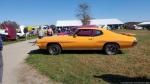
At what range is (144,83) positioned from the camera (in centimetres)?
830

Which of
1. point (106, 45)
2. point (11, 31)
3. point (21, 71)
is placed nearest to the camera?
point (21, 71)

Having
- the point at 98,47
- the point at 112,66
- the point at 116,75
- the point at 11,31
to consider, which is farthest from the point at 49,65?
the point at 11,31

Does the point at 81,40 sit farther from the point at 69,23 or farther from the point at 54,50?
the point at 69,23

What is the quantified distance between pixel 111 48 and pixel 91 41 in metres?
1.09

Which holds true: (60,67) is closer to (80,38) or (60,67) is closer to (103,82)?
(103,82)

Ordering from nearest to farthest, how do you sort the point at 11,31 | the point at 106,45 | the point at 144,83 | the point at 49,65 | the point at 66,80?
the point at 144,83, the point at 66,80, the point at 49,65, the point at 106,45, the point at 11,31

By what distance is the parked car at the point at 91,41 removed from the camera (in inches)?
628

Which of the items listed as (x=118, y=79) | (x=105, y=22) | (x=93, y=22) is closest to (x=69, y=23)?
(x=93, y=22)

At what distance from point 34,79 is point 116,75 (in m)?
2.55

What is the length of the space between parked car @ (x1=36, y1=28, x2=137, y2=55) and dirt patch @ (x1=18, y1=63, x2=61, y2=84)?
455 centimetres

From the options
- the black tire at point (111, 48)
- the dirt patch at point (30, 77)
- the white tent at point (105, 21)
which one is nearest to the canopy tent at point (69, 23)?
the white tent at point (105, 21)

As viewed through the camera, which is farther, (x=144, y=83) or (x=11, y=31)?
(x=11, y=31)

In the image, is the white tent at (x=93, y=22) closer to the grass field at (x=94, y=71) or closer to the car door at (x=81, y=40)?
the car door at (x=81, y=40)

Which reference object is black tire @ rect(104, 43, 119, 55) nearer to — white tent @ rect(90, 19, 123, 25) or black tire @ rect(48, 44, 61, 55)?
black tire @ rect(48, 44, 61, 55)
